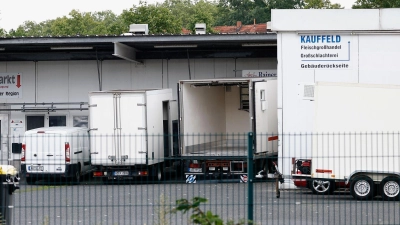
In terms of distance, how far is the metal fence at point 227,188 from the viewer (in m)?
12.2

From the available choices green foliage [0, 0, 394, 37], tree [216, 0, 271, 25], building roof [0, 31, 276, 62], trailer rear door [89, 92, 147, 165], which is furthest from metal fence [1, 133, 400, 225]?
tree [216, 0, 271, 25]

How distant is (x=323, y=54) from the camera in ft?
70.7

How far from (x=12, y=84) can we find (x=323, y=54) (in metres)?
13.1

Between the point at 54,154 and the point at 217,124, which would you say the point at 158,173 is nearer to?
the point at 54,154

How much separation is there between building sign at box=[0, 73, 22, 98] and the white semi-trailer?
39.4 feet

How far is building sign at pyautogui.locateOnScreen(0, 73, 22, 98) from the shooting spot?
30109 millimetres

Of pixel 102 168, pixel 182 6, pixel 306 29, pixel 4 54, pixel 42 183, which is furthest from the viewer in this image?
pixel 182 6

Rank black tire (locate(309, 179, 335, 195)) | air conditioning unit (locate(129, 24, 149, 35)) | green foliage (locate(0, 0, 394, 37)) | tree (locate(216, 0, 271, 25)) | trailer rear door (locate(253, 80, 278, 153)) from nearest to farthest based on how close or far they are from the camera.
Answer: black tire (locate(309, 179, 335, 195)), trailer rear door (locate(253, 80, 278, 153)), air conditioning unit (locate(129, 24, 149, 35)), green foliage (locate(0, 0, 394, 37)), tree (locate(216, 0, 271, 25))

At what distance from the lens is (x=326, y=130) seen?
19000 millimetres

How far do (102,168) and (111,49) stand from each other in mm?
9624

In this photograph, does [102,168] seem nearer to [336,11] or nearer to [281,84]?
[281,84]

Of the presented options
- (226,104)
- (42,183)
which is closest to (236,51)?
(226,104)

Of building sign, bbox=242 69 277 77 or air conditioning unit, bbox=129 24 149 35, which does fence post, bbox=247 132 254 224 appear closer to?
building sign, bbox=242 69 277 77

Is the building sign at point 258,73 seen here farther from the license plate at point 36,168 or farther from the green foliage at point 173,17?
the green foliage at point 173,17
